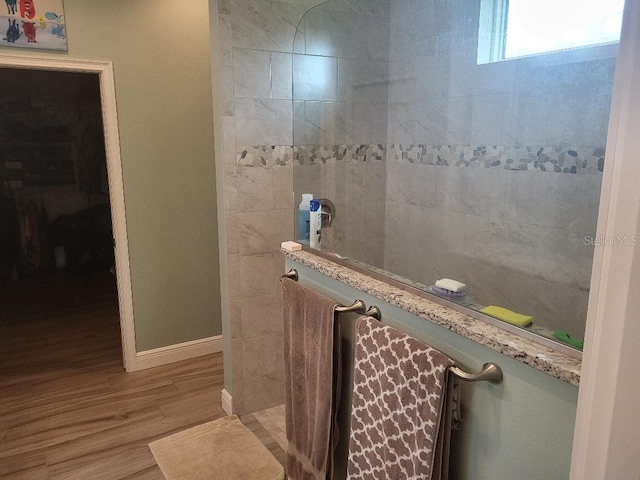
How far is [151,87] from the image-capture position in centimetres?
307

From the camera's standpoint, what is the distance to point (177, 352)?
349cm

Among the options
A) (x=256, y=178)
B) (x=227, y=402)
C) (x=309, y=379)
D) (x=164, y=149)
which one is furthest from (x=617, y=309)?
(x=164, y=149)

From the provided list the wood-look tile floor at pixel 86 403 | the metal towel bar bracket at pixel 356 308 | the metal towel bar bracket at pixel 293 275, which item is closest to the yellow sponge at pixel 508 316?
the metal towel bar bracket at pixel 356 308

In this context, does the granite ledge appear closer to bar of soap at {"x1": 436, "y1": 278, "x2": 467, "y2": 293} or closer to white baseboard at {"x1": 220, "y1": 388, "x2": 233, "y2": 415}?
bar of soap at {"x1": 436, "y1": 278, "x2": 467, "y2": 293}

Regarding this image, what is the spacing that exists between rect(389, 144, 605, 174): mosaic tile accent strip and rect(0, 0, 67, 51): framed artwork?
1981mm

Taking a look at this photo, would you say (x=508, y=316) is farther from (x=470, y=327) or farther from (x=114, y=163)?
(x=114, y=163)

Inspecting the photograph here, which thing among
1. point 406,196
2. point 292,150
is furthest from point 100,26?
point 406,196

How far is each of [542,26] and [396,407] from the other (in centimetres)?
173

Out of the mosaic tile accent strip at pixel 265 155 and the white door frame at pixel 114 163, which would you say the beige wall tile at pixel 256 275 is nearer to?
the mosaic tile accent strip at pixel 265 155

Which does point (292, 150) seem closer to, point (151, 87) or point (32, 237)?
point (151, 87)

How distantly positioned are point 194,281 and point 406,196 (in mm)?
1607

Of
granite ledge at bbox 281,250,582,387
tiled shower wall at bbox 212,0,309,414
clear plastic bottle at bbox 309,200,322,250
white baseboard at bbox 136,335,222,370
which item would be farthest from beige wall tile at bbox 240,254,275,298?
white baseboard at bbox 136,335,222,370

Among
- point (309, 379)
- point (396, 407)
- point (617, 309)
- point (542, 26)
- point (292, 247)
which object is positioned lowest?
point (309, 379)

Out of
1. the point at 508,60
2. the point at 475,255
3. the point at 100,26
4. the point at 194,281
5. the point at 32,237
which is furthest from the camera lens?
the point at 32,237
